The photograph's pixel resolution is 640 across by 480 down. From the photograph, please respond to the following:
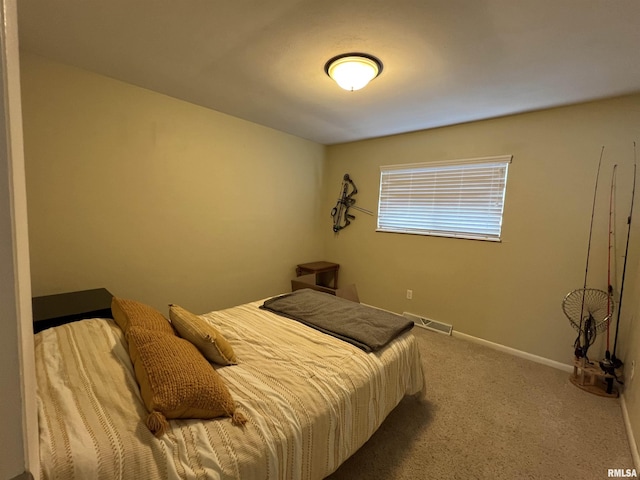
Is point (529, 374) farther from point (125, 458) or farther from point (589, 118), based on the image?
point (125, 458)

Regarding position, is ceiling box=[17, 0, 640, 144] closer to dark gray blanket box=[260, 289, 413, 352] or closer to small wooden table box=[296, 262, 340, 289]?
dark gray blanket box=[260, 289, 413, 352]

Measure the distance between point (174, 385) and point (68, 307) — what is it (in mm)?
1593

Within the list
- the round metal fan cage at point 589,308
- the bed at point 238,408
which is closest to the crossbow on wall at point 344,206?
the round metal fan cage at point 589,308

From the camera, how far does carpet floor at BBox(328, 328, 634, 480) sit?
153 centimetres

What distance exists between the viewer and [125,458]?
85cm

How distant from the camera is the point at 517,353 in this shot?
9.21ft

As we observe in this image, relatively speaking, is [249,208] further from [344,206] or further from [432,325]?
[432,325]

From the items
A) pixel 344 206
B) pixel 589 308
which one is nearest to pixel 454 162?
pixel 344 206

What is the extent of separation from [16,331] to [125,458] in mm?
692

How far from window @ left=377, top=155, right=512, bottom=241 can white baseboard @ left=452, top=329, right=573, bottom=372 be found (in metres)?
1.13

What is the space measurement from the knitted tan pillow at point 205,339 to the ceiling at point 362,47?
5.53 ft

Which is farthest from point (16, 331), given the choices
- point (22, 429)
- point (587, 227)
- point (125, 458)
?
point (587, 227)

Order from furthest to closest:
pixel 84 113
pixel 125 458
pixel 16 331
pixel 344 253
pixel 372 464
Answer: pixel 344 253, pixel 84 113, pixel 372 464, pixel 125 458, pixel 16 331

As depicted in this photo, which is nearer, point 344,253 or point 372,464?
point 372,464
